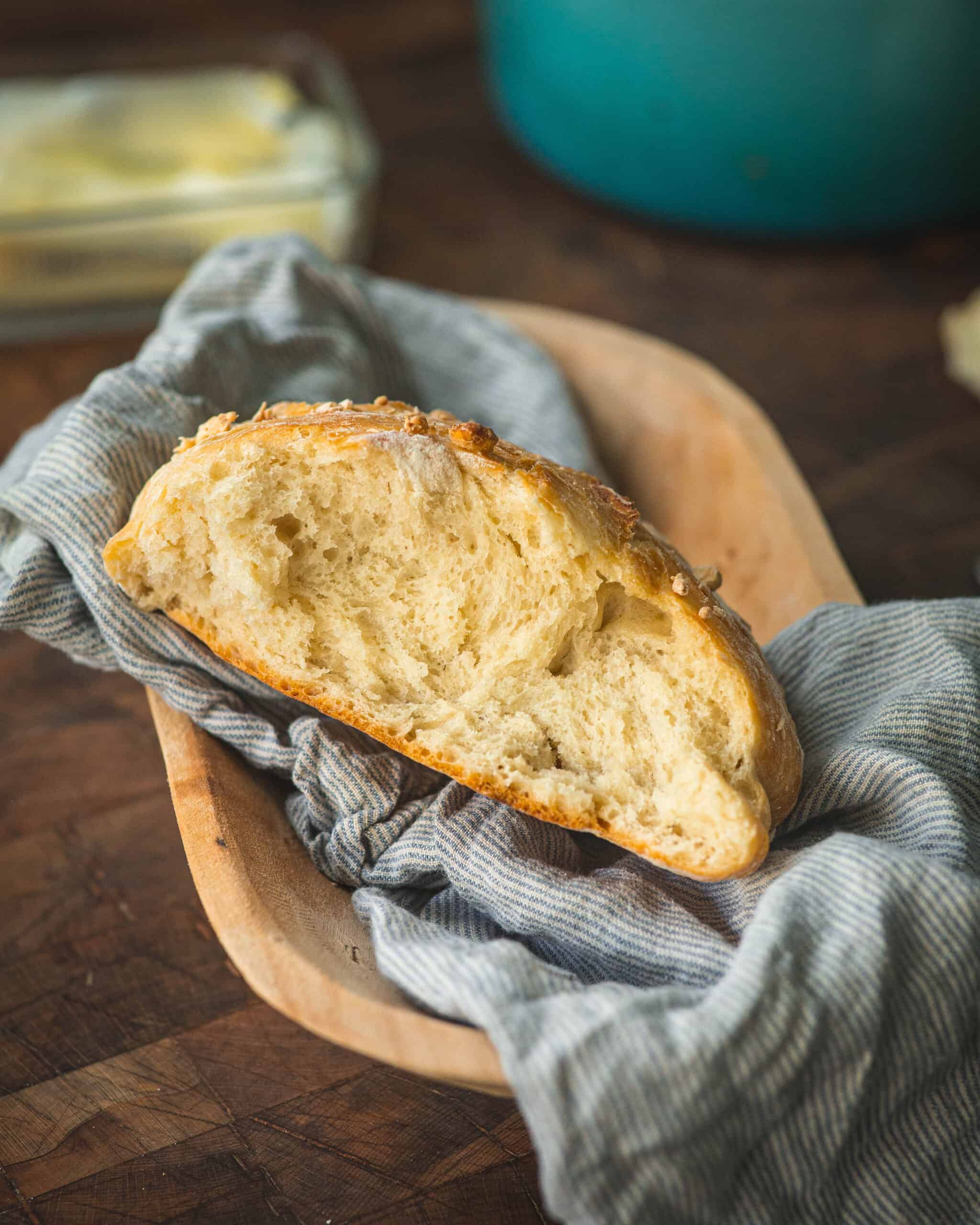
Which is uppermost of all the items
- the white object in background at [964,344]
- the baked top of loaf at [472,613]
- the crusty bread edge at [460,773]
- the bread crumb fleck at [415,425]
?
the bread crumb fleck at [415,425]

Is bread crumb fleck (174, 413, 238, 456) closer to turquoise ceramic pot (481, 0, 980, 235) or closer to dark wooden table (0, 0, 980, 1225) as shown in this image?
dark wooden table (0, 0, 980, 1225)

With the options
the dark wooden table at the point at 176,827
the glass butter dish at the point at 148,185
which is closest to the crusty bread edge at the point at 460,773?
the dark wooden table at the point at 176,827

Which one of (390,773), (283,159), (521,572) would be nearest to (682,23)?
(283,159)

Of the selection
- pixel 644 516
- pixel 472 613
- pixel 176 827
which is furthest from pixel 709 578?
pixel 176 827

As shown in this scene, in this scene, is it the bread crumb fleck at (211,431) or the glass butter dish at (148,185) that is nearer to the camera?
the bread crumb fleck at (211,431)

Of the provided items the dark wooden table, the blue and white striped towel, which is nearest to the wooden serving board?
the blue and white striped towel

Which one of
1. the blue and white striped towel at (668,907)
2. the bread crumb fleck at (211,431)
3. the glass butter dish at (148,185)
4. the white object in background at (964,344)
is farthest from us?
the white object in background at (964,344)

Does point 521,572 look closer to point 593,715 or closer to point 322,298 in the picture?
point 593,715

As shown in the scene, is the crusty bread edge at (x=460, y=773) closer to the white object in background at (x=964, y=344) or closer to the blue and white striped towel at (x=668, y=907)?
the blue and white striped towel at (x=668, y=907)
